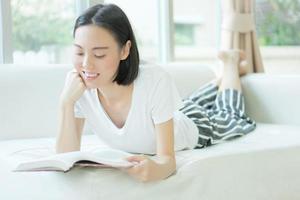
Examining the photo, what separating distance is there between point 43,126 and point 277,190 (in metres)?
1.00

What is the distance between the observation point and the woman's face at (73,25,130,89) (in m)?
1.39

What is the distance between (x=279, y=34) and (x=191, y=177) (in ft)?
8.45

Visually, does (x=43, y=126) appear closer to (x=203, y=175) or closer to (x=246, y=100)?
(x=203, y=175)

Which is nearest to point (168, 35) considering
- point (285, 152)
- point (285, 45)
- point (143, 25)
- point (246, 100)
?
point (143, 25)

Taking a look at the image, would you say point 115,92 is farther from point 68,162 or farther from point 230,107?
point 230,107

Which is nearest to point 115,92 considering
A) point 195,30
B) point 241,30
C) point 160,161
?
point 160,161

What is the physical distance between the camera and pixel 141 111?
150cm

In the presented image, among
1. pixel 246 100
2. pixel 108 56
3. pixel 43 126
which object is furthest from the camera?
pixel 246 100

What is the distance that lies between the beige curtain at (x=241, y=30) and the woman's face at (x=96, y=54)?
1532 mm

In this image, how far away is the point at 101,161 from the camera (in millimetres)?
1218

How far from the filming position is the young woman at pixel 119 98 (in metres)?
1.39

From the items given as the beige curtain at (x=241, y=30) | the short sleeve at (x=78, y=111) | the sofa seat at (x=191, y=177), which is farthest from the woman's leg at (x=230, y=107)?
the short sleeve at (x=78, y=111)

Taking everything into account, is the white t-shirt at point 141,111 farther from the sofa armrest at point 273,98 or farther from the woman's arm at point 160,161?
the sofa armrest at point 273,98

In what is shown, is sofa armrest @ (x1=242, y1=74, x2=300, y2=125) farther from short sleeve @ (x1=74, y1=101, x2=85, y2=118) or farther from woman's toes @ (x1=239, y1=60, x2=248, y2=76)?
short sleeve @ (x1=74, y1=101, x2=85, y2=118)
